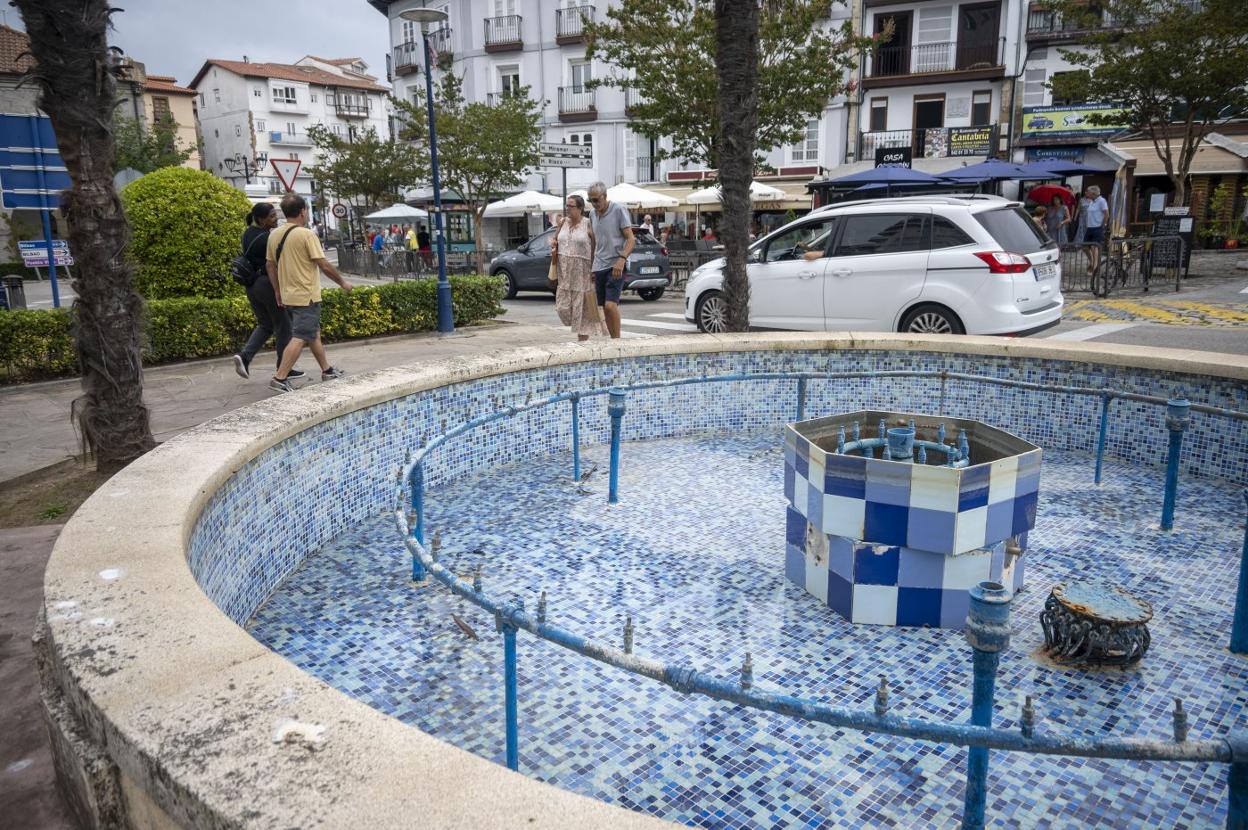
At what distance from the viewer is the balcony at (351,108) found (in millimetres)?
75875

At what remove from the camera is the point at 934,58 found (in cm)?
3341

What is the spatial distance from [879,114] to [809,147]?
297 cm

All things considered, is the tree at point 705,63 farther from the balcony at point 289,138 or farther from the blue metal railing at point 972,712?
the balcony at point 289,138

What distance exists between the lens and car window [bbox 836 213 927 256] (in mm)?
9483

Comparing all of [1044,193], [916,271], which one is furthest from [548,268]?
[1044,193]

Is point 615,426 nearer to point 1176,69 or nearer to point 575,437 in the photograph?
point 575,437

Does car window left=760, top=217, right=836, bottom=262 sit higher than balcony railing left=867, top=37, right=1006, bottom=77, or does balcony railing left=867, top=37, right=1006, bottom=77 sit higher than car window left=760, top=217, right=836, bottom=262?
balcony railing left=867, top=37, right=1006, bottom=77

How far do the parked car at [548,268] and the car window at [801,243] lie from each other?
268 inches

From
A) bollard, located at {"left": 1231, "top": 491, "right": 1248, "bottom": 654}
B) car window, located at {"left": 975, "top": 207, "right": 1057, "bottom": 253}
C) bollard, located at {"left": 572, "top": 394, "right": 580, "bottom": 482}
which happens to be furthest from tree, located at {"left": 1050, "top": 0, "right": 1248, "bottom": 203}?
bollard, located at {"left": 1231, "top": 491, "right": 1248, "bottom": 654}

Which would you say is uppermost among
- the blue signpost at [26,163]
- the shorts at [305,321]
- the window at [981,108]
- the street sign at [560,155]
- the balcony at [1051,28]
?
the balcony at [1051,28]

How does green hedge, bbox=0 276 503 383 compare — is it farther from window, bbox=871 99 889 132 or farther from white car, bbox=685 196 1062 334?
window, bbox=871 99 889 132

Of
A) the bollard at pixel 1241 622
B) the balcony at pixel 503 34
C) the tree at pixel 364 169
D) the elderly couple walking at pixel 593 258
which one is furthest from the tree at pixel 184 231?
the balcony at pixel 503 34

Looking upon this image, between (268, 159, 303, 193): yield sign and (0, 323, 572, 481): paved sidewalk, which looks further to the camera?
(268, 159, 303, 193): yield sign

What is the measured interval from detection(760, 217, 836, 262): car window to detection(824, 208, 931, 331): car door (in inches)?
8.7
